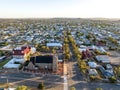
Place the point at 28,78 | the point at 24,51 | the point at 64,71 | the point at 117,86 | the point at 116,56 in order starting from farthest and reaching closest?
1. the point at 116,56
2. the point at 24,51
3. the point at 64,71
4. the point at 28,78
5. the point at 117,86

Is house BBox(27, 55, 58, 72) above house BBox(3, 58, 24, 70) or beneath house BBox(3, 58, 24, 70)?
above

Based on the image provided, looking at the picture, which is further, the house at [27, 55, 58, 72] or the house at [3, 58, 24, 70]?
the house at [3, 58, 24, 70]

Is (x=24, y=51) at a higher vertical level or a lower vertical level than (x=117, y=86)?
higher

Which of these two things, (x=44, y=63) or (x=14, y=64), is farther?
(x=14, y=64)

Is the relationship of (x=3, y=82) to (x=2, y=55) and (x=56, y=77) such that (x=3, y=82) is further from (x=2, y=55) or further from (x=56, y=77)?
(x=2, y=55)

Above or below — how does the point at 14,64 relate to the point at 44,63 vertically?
below

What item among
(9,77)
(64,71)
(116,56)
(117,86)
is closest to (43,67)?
(64,71)

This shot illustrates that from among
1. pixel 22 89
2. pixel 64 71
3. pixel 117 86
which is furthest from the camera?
pixel 64 71

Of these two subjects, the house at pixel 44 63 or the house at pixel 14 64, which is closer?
the house at pixel 44 63

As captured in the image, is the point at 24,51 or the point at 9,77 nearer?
the point at 9,77

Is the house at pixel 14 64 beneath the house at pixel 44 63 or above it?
beneath
